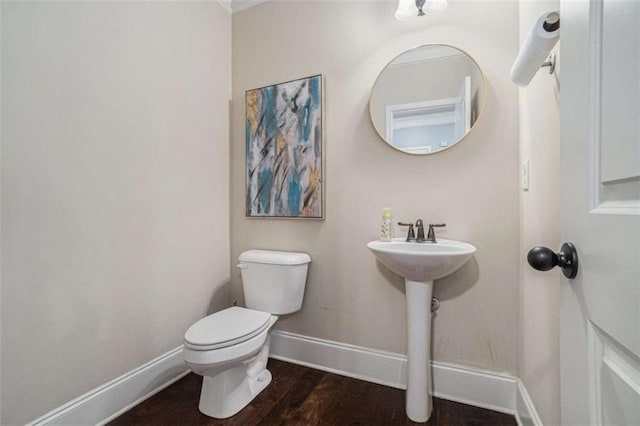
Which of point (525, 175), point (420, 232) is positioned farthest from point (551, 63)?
point (420, 232)

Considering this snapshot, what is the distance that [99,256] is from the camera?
1.31 m

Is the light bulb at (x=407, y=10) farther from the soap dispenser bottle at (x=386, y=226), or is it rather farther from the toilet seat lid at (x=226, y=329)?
the toilet seat lid at (x=226, y=329)

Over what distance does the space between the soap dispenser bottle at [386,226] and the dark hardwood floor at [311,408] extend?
2.74 feet

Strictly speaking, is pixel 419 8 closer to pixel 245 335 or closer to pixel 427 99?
pixel 427 99

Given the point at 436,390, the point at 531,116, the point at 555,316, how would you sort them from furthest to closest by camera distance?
the point at 436,390 < the point at 531,116 < the point at 555,316

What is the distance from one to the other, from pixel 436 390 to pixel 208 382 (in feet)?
3.85

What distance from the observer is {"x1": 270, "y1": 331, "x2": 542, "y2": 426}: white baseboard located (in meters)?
1.39

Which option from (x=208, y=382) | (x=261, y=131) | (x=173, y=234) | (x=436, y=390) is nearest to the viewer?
(x=208, y=382)

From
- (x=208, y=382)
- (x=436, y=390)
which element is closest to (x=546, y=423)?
(x=436, y=390)

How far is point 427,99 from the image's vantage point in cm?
153

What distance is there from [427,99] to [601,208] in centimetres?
127

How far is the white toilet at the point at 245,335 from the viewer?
4.15 feet

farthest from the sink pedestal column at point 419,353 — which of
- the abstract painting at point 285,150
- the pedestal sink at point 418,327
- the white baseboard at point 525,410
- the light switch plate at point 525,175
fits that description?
the abstract painting at point 285,150

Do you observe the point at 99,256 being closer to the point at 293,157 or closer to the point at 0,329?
the point at 0,329
